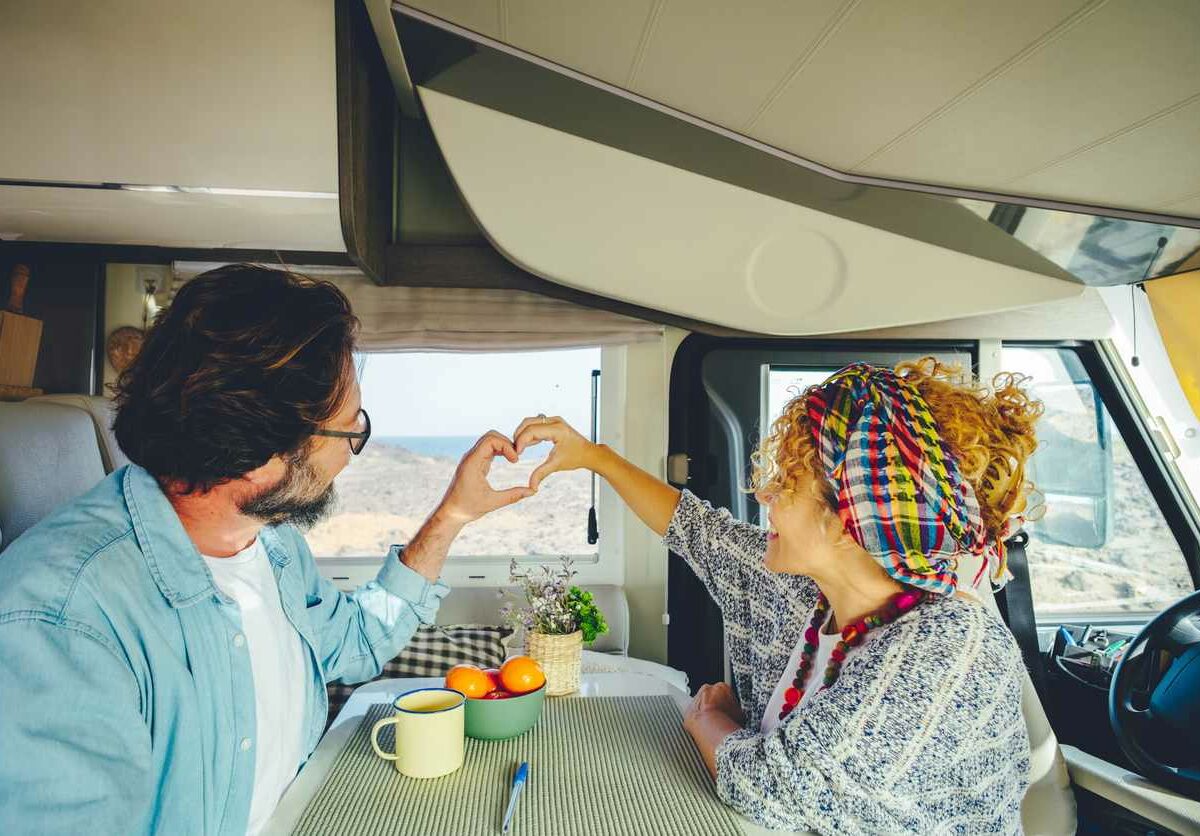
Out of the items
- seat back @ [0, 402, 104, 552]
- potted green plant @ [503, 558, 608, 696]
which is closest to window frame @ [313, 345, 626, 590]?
potted green plant @ [503, 558, 608, 696]

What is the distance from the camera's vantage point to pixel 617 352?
9.16ft

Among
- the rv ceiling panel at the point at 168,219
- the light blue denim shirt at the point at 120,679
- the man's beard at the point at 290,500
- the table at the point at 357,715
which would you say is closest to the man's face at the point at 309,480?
the man's beard at the point at 290,500

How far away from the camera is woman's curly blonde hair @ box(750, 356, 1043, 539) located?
3.47 ft

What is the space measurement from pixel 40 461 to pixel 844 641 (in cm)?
166

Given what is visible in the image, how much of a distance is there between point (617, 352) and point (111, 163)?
1696 mm

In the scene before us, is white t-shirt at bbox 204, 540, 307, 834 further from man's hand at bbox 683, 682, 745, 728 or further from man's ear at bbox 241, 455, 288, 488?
man's hand at bbox 683, 682, 745, 728

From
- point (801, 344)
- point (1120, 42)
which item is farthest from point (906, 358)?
point (1120, 42)

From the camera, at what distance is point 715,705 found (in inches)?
46.2

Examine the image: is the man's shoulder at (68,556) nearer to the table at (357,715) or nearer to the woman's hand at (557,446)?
the table at (357,715)

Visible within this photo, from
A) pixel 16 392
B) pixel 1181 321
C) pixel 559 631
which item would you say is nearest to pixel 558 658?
pixel 559 631

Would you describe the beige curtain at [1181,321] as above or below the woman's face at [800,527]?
above

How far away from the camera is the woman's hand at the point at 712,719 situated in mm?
1036

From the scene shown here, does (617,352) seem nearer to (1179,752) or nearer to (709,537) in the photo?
(709,537)

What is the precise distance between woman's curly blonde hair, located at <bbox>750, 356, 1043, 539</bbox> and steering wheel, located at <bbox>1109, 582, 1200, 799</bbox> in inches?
29.1
